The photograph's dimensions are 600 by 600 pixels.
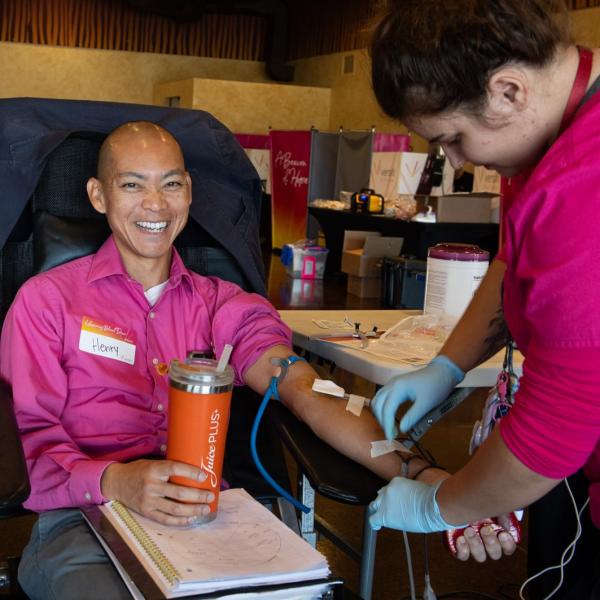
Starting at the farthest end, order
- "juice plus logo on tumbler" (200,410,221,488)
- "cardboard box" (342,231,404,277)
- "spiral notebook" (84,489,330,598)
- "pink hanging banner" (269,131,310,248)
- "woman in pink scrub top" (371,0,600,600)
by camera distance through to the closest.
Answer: "pink hanging banner" (269,131,310,248) → "cardboard box" (342,231,404,277) → "juice plus logo on tumbler" (200,410,221,488) → "spiral notebook" (84,489,330,598) → "woman in pink scrub top" (371,0,600,600)

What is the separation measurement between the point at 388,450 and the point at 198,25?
12510mm

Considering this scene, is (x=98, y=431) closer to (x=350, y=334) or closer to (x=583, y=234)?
(x=350, y=334)

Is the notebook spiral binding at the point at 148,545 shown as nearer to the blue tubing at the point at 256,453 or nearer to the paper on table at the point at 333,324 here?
the blue tubing at the point at 256,453

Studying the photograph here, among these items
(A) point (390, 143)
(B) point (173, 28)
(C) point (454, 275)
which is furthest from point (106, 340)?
(B) point (173, 28)

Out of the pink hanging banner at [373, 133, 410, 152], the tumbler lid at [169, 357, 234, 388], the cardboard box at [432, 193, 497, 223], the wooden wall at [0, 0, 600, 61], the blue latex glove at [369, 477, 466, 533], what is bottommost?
the blue latex glove at [369, 477, 466, 533]

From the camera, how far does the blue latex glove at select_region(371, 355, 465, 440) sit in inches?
61.4

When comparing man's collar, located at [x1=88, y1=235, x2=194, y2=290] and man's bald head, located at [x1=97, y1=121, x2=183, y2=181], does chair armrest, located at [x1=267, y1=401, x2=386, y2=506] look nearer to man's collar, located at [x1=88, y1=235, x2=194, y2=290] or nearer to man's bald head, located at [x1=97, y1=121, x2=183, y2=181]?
man's collar, located at [x1=88, y1=235, x2=194, y2=290]

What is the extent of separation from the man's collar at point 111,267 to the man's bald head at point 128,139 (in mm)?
151

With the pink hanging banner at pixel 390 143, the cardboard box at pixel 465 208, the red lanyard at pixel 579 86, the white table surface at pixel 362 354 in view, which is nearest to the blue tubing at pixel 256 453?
the white table surface at pixel 362 354

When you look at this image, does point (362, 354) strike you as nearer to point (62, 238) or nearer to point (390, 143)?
point (62, 238)

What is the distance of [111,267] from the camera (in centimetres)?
186

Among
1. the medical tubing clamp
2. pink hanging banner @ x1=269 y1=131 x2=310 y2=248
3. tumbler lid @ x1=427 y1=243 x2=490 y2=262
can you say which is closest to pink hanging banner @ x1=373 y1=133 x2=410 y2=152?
pink hanging banner @ x1=269 y1=131 x2=310 y2=248

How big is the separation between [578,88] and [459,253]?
1208 mm

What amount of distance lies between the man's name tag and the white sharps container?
33.5 inches
